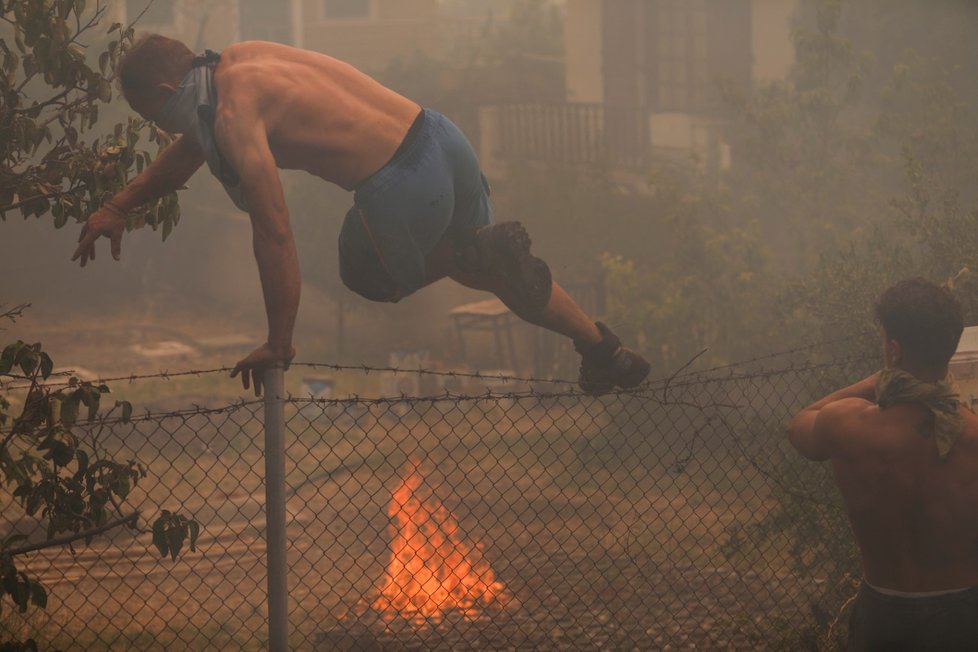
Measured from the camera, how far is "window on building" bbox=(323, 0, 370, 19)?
2250cm

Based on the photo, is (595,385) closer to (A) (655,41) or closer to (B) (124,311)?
(A) (655,41)

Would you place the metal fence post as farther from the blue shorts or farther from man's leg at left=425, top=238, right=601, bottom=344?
man's leg at left=425, top=238, right=601, bottom=344

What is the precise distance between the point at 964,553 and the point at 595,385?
171cm

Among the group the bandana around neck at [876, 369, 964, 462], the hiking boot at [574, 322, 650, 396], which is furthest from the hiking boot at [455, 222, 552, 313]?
the bandana around neck at [876, 369, 964, 462]

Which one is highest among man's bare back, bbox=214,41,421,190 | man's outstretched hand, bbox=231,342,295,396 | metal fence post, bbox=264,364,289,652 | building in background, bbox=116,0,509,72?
building in background, bbox=116,0,509,72

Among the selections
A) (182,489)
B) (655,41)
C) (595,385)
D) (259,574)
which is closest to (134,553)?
(259,574)

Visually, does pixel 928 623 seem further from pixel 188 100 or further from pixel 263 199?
pixel 188 100

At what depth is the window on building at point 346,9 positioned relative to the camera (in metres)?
22.5

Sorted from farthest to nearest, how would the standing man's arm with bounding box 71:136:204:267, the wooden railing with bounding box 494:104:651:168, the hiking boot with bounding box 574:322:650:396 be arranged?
the wooden railing with bounding box 494:104:651:168
the hiking boot with bounding box 574:322:650:396
the standing man's arm with bounding box 71:136:204:267

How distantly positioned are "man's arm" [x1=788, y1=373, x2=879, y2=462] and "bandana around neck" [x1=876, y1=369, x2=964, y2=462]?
0.11 m

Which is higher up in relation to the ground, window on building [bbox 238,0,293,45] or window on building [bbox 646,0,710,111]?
window on building [bbox 238,0,293,45]

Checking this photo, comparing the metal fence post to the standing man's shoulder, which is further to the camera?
the metal fence post

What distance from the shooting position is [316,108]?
414cm

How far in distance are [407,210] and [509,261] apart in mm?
448
